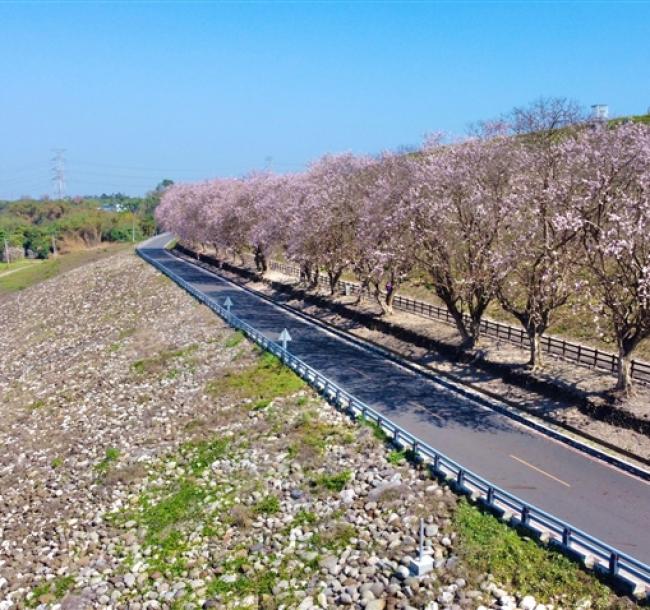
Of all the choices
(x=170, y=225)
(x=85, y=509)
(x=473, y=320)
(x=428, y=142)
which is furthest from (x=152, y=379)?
(x=170, y=225)

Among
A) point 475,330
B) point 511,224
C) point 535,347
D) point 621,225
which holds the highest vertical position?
point 511,224

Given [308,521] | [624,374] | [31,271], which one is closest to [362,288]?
[624,374]

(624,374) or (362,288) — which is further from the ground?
(362,288)

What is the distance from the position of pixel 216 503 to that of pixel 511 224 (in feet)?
64.9

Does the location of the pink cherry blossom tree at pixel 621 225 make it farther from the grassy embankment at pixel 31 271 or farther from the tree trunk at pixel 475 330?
the grassy embankment at pixel 31 271

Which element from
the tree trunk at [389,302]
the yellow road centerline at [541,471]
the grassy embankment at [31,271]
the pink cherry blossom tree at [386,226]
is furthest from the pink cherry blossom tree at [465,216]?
the grassy embankment at [31,271]

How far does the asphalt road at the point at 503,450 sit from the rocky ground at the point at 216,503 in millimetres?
2512

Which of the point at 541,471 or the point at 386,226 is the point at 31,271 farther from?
the point at 541,471

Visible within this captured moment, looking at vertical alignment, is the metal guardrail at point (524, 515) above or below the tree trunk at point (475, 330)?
below

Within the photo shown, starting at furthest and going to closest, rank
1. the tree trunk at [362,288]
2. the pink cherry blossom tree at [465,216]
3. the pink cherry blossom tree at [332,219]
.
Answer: the pink cherry blossom tree at [332,219]
the tree trunk at [362,288]
the pink cherry blossom tree at [465,216]

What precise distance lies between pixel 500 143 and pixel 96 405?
25.7 metres

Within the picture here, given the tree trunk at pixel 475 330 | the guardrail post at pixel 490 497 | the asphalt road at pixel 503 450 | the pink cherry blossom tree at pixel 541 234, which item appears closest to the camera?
the guardrail post at pixel 490 497

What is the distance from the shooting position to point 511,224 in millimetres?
32656

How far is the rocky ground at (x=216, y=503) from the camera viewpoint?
55.4 feet
